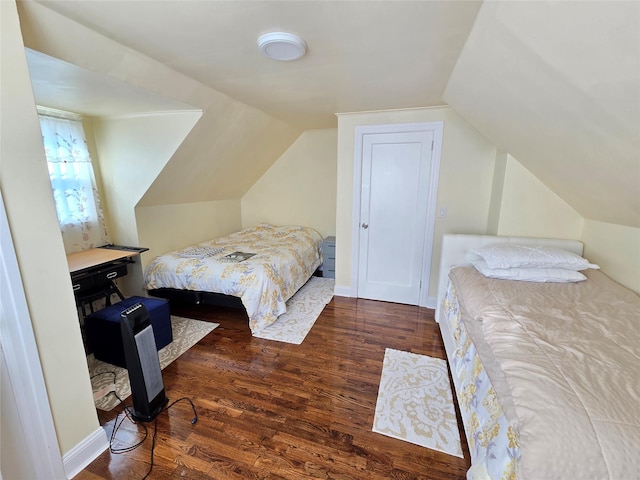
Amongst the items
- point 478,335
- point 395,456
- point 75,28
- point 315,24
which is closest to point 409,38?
point 315,24

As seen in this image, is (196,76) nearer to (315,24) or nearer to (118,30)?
(118,30)

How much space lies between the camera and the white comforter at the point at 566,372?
77cm

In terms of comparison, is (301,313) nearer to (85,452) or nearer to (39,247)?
(85,452)

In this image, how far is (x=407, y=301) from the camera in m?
3.26

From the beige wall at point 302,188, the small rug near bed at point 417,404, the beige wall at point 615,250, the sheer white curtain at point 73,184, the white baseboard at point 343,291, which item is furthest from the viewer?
the beige wall at point 302,188

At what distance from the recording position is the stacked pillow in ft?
6.42

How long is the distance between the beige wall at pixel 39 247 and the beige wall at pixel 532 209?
316 cm

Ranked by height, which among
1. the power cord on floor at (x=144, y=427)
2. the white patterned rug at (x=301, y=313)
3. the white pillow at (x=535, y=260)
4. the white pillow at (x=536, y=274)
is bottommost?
the power cord on floor at (x=144, y=427)

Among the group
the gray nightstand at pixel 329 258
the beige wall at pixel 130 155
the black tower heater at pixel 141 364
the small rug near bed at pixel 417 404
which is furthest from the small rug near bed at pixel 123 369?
the gray nightstand at pixel 329 258

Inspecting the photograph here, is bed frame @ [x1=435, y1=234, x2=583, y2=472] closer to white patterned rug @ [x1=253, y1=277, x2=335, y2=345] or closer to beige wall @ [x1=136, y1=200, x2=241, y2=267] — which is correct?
white patterned rug @ [x1=253, y1=277, x2=335, y2=345]

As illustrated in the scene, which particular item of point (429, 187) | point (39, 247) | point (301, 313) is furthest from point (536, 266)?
point (39, 247)

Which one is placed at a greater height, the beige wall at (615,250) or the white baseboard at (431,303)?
the beige wall at (615,250)

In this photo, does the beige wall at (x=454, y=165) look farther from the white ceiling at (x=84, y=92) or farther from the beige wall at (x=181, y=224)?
the beige wall at (x=181, y=224)

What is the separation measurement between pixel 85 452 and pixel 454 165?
138 inches
